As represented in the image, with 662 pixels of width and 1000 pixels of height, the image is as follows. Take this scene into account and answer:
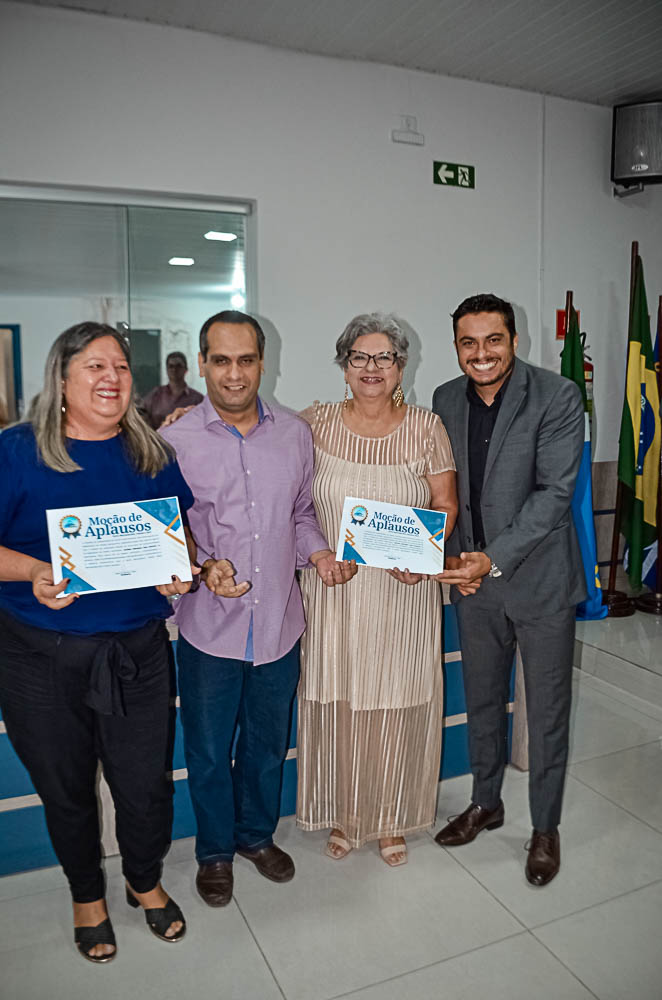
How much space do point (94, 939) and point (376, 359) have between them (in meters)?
1.67

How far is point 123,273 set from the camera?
3803 millimetres

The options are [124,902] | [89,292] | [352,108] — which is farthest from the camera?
[352,108]

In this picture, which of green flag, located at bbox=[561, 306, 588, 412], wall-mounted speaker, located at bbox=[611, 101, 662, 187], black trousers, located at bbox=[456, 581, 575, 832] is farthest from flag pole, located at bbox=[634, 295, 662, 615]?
black trousers, located at bbox=[456, 581, 575, 832]

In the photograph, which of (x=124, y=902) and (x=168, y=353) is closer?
(x=124, y=902)

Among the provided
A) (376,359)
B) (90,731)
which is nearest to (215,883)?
(90,731)

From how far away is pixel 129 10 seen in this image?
345 cm

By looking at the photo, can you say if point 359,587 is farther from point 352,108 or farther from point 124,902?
point 352,108

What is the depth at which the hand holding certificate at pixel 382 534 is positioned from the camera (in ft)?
6.48

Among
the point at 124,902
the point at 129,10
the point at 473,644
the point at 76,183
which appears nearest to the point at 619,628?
the point at 473,644

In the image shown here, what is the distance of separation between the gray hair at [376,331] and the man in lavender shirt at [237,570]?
245 mm

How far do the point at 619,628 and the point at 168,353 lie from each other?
Answer: 3.00 m

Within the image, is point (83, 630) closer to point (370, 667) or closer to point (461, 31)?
point (370, 667)

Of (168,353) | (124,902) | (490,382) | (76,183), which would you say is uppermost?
(76,183)

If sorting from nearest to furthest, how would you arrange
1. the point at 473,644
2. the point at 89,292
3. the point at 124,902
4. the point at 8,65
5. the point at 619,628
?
the point at 124,902 < the point at 473,644 < the point at 8,65 < the point at 89,292 < the point at 619,628
